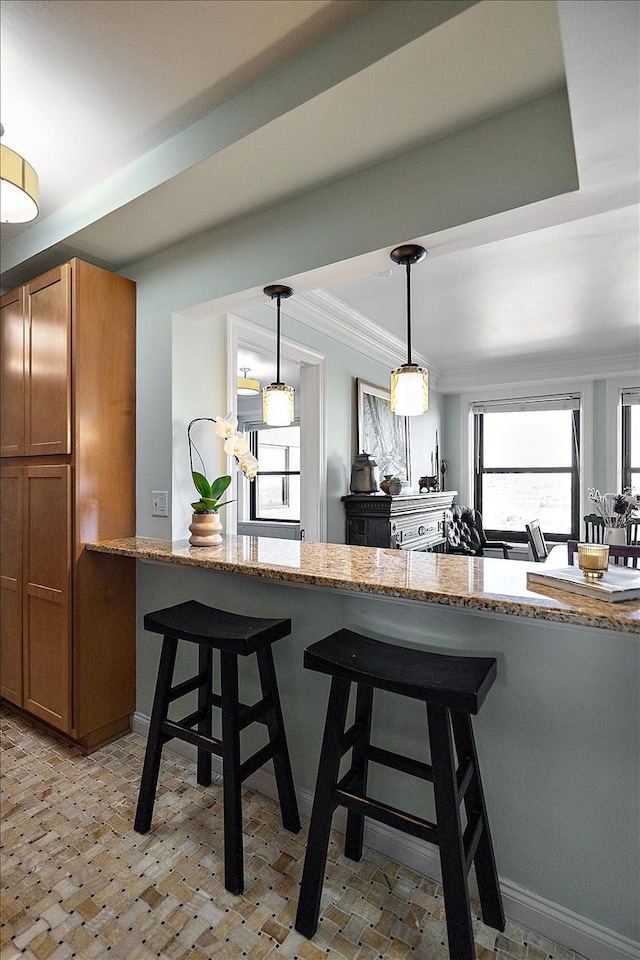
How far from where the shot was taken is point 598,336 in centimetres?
445

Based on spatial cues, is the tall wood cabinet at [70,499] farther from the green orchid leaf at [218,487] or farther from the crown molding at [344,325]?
the crown molding at [344,325]

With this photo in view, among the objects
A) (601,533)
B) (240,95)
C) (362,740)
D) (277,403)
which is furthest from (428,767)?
(601,533)

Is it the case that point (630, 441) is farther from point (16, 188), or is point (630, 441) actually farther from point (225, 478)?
point (16, 188)

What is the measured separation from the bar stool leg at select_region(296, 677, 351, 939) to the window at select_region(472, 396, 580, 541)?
4899 millimetres

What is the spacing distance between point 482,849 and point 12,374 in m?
2.81

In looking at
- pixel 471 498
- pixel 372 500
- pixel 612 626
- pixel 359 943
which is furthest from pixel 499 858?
pixel 471 498

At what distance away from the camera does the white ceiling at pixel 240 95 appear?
44.4 inches

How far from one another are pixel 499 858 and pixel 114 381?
2.36m

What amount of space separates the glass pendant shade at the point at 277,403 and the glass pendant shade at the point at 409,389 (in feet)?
1.86

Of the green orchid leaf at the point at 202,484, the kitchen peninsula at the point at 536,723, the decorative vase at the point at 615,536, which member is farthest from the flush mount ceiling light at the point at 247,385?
the decorative vase at the point at 615,536

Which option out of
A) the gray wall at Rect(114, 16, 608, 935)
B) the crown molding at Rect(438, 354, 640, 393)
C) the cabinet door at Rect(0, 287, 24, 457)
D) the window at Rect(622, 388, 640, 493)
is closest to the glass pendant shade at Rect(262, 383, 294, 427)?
the gray wall at Rect(114, 16, 608, 935)

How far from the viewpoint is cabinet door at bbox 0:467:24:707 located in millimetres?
2445

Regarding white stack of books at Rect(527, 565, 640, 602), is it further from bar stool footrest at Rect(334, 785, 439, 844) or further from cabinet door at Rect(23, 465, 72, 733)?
cabinet door at Rect(23, 465, 72, 733)

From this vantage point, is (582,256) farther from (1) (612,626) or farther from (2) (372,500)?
(1) (612,626)
